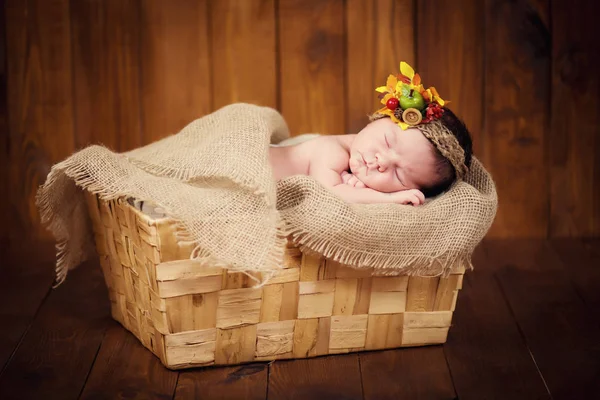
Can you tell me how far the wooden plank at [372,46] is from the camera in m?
2.02

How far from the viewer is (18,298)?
1721mm

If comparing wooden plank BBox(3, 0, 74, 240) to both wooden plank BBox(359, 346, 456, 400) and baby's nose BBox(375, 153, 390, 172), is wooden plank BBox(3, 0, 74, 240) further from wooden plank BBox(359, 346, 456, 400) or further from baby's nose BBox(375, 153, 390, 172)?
wooden plank BBox(359, 346, 456, 400)

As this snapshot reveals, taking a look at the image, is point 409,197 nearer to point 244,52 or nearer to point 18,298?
point 244,52

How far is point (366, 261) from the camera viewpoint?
1376 mm

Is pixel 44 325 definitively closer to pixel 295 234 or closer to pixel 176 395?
pixel 176 395

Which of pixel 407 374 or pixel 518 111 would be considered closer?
pixel 407 374

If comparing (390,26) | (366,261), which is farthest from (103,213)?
(390,26)

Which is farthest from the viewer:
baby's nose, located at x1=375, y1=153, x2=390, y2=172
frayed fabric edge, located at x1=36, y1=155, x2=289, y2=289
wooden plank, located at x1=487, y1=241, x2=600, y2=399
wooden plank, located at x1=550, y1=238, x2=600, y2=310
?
wooden plank, located at x1=550, y1=238, x2=600, y2=310

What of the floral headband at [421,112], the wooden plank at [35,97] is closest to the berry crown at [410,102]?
the floral headband at [421,112]

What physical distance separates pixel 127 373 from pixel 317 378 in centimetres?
33

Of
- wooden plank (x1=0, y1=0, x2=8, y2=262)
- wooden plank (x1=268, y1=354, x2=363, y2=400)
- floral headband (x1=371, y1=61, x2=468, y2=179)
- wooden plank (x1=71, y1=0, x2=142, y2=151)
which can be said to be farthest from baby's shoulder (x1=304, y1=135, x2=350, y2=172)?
wooden plank (x1=0, y1=0, x2=8, y2=262)

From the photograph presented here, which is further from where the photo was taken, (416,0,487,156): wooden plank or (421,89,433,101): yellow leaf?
(416,0,487,156): wooden plank

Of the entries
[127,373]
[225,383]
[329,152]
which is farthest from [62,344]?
[329,152]

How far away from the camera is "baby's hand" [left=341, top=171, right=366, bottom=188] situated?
5.11 feet
